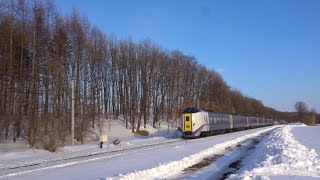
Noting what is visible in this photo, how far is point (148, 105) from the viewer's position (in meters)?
79.6

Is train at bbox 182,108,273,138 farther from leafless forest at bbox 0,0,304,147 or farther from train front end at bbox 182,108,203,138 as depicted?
leafless forest at bbox 0,0,304,147

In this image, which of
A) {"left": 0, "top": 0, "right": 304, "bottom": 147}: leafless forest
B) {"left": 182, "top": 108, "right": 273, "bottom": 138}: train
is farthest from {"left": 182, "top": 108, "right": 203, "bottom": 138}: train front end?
{"left": 0, "top": 0, "right": 304, "bottom": 147}: leafless forest

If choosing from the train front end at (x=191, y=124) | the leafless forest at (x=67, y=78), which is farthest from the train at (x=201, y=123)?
the leafless forest at (x=67, y=78)

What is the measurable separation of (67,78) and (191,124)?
53.6ft

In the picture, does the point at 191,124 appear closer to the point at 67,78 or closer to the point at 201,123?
the point at 201,123

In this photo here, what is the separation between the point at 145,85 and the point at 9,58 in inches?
1446

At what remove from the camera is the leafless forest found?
43.1m

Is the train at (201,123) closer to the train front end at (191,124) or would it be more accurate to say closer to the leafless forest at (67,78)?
the train front end at (191,124)

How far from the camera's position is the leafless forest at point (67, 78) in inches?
1695

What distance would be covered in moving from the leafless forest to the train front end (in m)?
11.4

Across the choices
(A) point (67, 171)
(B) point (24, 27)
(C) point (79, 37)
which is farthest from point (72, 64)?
(A) point (67, 171)

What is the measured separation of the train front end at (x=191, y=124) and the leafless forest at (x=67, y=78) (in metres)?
11.4

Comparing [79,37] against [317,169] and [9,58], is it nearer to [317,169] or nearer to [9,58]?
[9,58]

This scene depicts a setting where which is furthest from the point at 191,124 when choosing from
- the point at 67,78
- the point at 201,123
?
the point at 67,78
